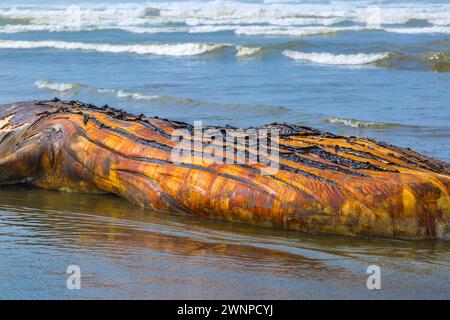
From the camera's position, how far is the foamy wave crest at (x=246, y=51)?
2284 cm

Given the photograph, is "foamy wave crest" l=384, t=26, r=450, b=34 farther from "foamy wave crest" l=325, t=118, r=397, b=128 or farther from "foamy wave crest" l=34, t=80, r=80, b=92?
"foamy wave crest" l=325, t=118, r=397, b=128

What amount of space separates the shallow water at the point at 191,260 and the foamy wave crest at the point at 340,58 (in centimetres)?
1487

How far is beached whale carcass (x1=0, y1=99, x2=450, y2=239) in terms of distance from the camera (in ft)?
18.0

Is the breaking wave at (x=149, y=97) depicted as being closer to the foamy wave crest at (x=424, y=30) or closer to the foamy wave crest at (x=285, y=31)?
the foamy wave crest at (x=285, y=31)

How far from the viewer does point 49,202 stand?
22.1ft

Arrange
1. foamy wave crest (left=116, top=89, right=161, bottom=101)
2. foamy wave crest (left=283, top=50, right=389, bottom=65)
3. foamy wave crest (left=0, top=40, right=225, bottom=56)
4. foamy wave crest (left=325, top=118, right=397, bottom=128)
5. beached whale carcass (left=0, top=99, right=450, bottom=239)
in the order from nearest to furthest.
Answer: beached whale carcass (left=0, top=99, right=450, bottom=239) → foamy wave crest (left=325, top=118, right=397, bottom=128) → foamy wave crest (left=116, top=89, right=161, bottom=101) → foamy wave crest (left=283, top=50, right=389, bottom=65) → foamy wave crest (left=0, top=40, right=225, bottom=56)

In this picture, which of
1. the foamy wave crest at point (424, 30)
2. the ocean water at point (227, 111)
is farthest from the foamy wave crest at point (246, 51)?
the foamy wave crest at point (424, 30)

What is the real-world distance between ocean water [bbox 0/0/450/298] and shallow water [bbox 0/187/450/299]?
0.01 meters

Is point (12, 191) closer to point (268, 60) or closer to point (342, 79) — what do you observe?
point (342, 79)

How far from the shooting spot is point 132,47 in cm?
2639

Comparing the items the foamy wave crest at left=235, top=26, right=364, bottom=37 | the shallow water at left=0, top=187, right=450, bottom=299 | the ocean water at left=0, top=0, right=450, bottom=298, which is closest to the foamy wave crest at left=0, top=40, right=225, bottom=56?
the ocean water at left=0, top=0, right=450, bottom=298

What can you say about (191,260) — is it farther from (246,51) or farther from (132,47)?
(132,47)

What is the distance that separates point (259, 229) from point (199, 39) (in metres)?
23.8
